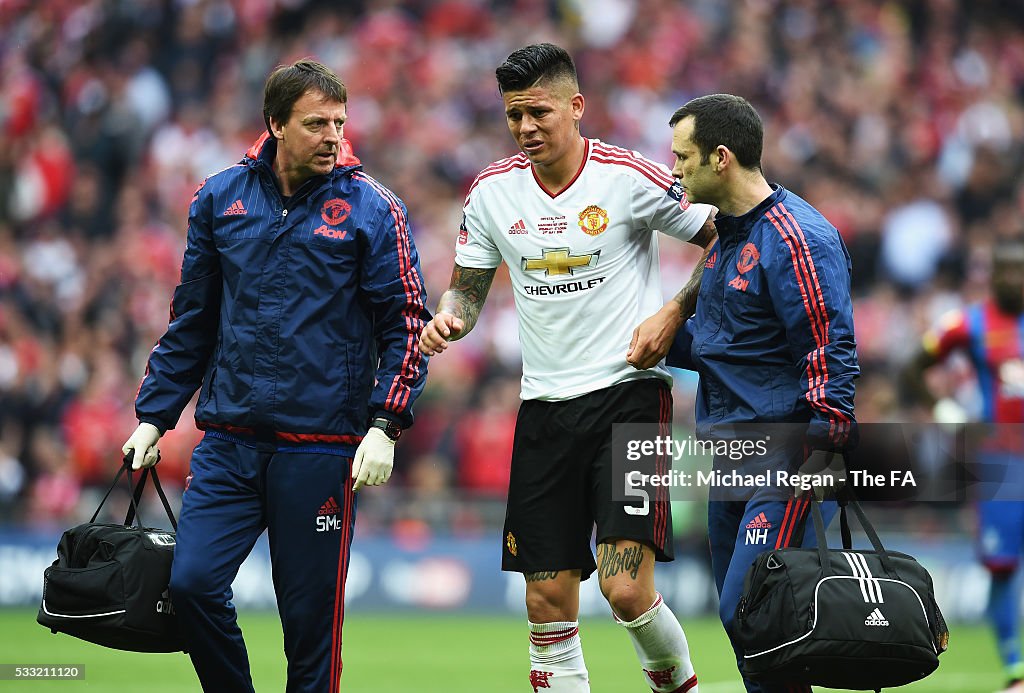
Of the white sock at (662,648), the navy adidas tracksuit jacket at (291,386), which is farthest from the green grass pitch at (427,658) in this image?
the navy adidas tracksuit jacket at (291,386)

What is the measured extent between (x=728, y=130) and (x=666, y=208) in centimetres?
56

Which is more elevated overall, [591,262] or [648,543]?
[591,262]

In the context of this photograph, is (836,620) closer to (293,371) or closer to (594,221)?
(594,221)

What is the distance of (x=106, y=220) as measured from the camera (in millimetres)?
17844

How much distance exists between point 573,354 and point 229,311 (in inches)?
58.7

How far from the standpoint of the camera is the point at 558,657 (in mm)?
6477

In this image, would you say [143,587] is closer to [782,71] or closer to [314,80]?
[314,80]

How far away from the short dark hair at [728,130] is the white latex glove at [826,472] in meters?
1.28

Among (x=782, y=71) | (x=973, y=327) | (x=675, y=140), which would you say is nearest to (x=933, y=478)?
(x=973, y=327)

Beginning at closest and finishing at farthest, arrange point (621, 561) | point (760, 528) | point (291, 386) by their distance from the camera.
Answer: point (760, 528)
point (291, 386)
point (621, 561)

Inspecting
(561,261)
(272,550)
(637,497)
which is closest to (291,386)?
(272,550)

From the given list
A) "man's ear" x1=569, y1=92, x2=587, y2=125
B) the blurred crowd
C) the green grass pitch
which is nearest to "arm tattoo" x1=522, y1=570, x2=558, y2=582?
"man's ear" x1=569, y1=92, x2=587, y2=125

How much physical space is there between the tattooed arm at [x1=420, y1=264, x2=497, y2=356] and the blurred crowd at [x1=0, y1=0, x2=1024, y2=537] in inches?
296

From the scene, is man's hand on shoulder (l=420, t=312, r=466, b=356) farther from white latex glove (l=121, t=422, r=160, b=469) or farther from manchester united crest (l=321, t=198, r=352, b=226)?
white latex glove (l=121, t=422, r=160, b=469)
